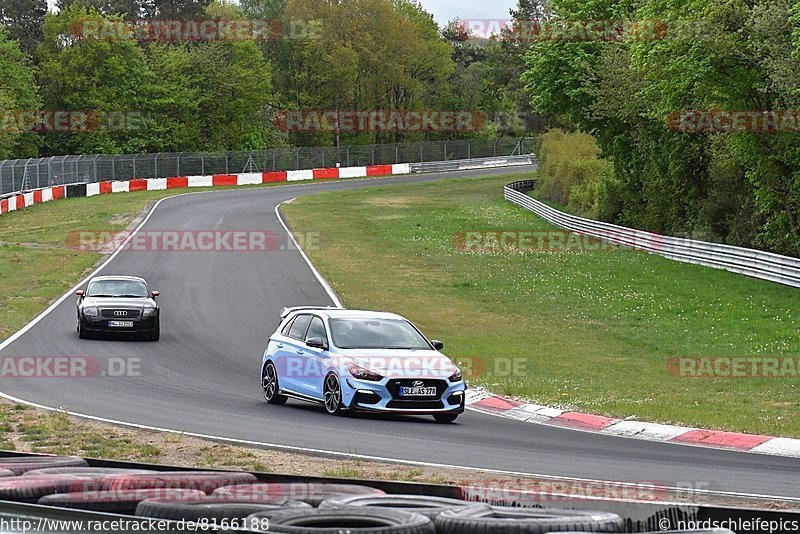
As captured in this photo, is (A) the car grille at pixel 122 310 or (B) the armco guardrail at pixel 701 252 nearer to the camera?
(A) the car grille at pixel 122 310

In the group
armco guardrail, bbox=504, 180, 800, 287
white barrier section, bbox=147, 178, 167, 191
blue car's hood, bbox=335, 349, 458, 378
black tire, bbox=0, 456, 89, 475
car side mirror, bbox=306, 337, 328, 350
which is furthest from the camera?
white barrier section, bbox=147, 178, 167, 191

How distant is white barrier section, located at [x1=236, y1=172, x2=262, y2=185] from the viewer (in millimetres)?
81562

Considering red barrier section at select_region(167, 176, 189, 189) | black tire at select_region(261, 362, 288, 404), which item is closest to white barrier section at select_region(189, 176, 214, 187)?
red barrier section at select_region(167, 176, 189, 189)

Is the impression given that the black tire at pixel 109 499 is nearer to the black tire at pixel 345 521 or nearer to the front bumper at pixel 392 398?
the black tire at pixel 345 521

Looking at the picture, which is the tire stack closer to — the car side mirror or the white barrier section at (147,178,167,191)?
the car side mirror

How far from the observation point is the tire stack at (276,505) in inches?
227

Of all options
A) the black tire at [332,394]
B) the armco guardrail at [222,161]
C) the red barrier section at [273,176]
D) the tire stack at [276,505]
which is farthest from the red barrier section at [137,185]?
the tire stack at [276,505]

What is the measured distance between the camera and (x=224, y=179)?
80.6m

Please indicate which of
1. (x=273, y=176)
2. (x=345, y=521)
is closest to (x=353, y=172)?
(x=273, y=176)

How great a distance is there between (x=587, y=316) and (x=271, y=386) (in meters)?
13.7

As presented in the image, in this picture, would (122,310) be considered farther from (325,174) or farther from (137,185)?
(325,174)

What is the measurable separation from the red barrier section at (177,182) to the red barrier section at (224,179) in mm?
2229

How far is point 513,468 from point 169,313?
62.4ft

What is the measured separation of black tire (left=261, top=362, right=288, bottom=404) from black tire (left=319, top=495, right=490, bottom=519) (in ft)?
35.3
